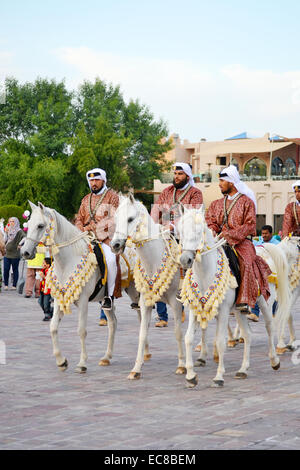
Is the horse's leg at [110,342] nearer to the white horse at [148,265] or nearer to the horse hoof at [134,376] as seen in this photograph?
the white horse at [148,265]

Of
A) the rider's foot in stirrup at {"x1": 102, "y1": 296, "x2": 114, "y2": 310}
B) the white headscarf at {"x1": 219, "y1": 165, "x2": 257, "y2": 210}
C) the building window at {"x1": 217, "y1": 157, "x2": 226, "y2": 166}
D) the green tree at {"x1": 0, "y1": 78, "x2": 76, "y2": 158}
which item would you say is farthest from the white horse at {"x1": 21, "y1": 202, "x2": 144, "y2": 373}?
the building window at {"x1": 217, "y1": 157, "x2": 226, "y2": 166}

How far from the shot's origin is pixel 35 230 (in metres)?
9.34

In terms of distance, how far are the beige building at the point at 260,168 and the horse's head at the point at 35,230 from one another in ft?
145

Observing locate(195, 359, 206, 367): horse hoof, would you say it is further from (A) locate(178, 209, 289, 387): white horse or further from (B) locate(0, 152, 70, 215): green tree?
(B) locate(0, 152, 70, 215): green tree

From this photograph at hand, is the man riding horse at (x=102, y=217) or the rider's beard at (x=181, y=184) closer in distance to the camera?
the man riding horse at (x=102, y=217)

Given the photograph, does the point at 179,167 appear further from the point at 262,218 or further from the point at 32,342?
the point at 262,218

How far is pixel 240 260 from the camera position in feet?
30.7

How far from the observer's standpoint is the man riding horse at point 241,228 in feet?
30.1

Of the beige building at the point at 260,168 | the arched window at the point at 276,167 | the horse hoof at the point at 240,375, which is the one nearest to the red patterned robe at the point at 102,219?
the horse hoof at the point at 240,375

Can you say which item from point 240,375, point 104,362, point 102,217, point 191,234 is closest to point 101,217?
point 102,217

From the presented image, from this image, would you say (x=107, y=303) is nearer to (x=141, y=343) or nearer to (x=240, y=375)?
(x=141, y=343)

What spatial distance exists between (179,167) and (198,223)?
7.43 feet
